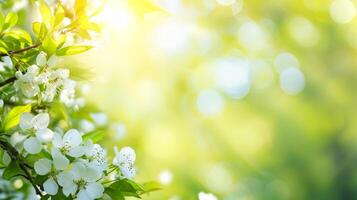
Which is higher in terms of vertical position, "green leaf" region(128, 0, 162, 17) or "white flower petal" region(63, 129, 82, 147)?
"green leaf" region(128, 0, 162, 17)

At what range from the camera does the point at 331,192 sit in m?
7.70

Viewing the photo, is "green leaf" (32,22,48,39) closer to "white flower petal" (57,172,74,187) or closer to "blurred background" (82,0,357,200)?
"white flower petal" (57,172,74,187)

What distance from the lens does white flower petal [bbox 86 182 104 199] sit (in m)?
0.94

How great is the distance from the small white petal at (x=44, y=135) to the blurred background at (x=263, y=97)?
4219 millimetres

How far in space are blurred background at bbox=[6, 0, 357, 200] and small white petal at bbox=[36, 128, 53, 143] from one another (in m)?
4.22

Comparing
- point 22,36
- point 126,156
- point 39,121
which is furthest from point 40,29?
point 126,156

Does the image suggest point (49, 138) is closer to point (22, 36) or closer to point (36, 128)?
point (36, 128)

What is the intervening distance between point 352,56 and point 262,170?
1.68 meters

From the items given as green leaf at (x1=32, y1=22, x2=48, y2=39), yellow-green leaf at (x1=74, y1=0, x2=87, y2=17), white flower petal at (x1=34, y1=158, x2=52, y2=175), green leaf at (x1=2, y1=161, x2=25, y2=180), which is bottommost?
green leaf at (x1=2, y1=161, x2=25, y2=180)

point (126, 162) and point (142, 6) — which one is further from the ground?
point (142, 6)

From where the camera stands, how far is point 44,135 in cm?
98

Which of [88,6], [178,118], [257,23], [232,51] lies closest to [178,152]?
[178,118]

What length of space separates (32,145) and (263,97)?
634 cm

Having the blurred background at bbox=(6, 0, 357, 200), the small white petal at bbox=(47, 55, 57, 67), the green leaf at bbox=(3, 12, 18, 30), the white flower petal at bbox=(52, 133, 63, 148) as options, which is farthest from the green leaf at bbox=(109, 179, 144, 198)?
the blurred background at bbox=(6, 0, 357, 200)
